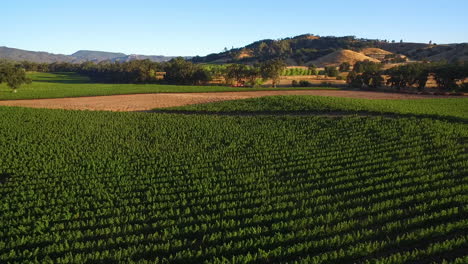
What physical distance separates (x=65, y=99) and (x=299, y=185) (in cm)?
5904

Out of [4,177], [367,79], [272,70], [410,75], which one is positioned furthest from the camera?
[272,70]

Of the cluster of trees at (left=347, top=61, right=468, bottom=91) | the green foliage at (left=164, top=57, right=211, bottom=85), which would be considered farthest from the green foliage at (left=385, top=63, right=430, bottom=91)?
the green foliage at (left=164, top=57, right=211, bottom=85)

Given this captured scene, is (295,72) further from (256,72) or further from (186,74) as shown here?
(186,74)

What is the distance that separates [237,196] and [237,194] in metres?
0.25

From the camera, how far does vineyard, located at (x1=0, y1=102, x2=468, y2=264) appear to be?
36.5ft

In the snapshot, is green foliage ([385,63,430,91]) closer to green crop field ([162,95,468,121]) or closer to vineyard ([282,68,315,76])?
green crop field ([162,95,468,121])

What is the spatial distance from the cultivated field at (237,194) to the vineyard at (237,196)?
0.06m

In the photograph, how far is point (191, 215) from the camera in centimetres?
1393

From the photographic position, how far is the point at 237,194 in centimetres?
1582

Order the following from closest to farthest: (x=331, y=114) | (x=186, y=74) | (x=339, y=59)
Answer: (x=331, y=114) < (x=186, y=74) < (x=339, y=59)

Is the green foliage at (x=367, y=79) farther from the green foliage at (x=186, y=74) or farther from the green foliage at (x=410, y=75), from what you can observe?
the green foliage at (x=186, y=74)

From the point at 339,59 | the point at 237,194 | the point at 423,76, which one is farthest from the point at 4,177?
the point at 339,59

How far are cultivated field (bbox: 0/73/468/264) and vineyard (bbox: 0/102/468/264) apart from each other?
6 centimetres

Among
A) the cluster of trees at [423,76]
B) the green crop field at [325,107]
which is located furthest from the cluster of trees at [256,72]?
the green crop field at [325,107]
